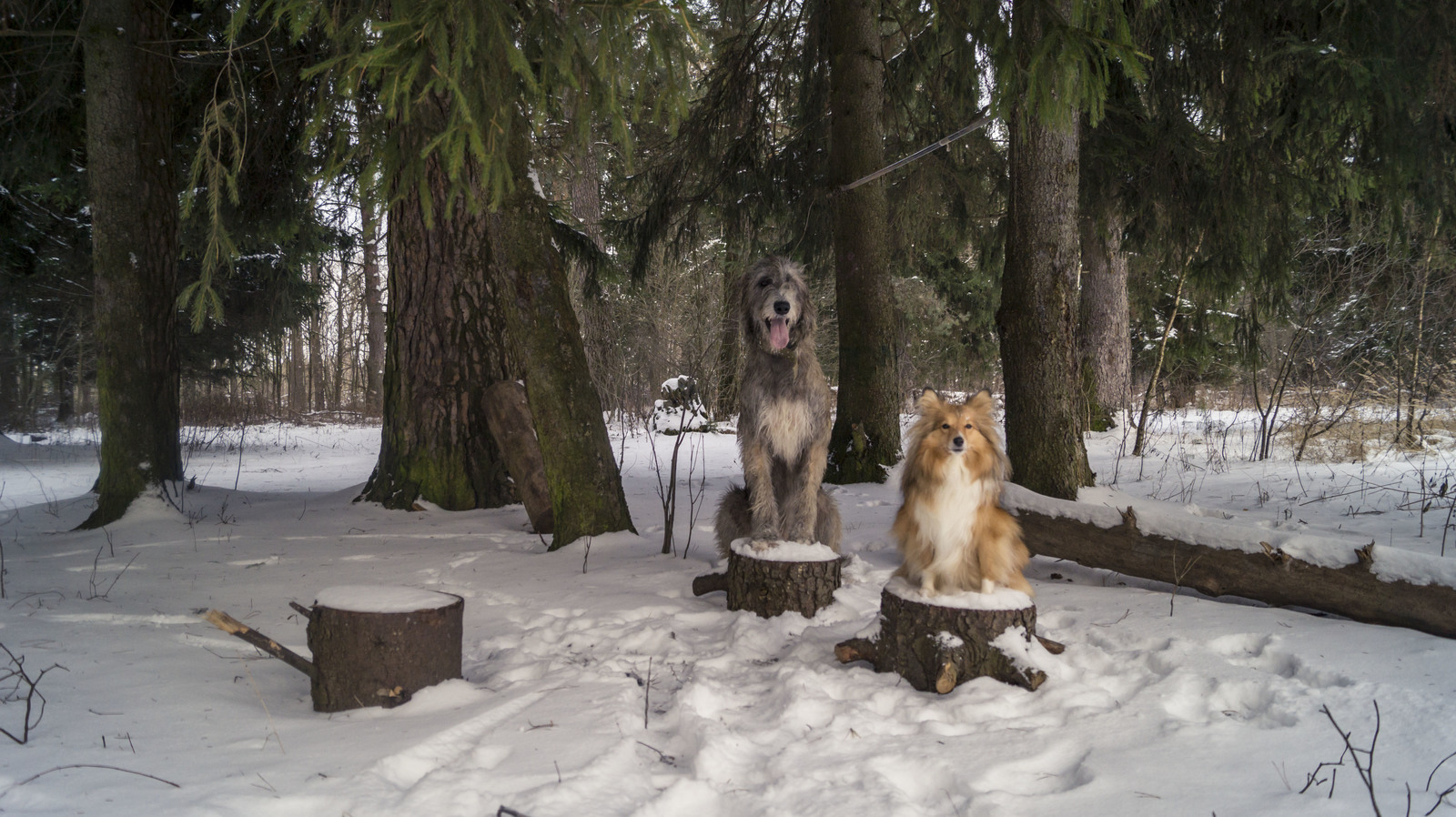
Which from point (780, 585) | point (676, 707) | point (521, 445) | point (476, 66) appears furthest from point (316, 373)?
point (676, 707)

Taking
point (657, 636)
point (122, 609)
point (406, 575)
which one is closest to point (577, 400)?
point (406, 575)

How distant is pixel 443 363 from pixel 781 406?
3914mm

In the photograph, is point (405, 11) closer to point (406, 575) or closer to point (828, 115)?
point (406, 575)

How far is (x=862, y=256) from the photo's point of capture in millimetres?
7191

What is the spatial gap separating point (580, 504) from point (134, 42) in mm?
5395

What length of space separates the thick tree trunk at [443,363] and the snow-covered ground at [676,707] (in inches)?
68.1

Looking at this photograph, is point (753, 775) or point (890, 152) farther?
point (890, 152)

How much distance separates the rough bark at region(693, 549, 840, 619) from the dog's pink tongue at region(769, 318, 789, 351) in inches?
45.6

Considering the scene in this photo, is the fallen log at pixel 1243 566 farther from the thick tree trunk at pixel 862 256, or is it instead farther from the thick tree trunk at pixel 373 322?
the thick tree trunk at pixel 373 322

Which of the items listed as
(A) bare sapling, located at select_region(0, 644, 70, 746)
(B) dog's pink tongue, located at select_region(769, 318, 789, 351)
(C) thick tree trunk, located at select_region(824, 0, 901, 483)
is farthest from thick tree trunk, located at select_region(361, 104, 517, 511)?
(A) bare sapling, located at select_region(0, 644, 70, 746)

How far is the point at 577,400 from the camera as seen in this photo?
5379 millimetres

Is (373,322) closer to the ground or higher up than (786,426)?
higher up

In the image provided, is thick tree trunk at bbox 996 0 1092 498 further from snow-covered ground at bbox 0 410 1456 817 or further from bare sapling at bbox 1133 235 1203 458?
bare sapling at bbox 1133 235 1203 458

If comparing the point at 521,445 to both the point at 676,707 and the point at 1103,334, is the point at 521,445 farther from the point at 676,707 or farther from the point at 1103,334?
the point at 1103,334
